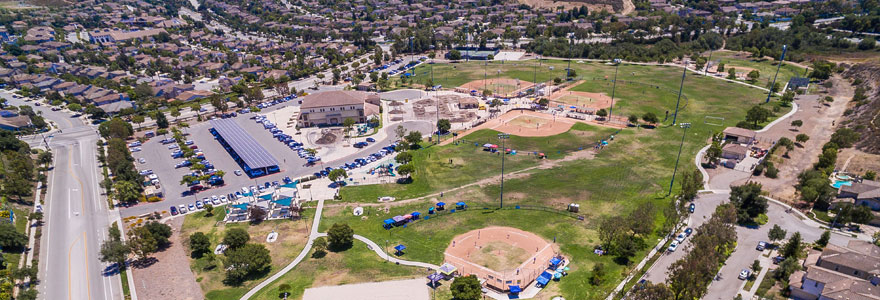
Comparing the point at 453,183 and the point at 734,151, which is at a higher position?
the point at 734,151

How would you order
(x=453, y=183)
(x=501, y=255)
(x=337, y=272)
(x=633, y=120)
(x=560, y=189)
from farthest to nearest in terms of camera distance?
(x=633, y=120), (x=453, y=183), (x=560, y=189), (x=501, y=255), (x=337, y=272)

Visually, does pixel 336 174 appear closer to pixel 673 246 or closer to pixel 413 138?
pixel 413 138

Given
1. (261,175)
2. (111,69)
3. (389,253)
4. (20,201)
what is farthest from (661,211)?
(111,69)

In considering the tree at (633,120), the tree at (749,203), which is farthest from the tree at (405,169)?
the tree at (633,120)

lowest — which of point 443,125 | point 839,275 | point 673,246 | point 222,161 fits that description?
point 222,161

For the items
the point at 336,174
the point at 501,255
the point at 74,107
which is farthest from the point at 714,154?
the point at 74,107

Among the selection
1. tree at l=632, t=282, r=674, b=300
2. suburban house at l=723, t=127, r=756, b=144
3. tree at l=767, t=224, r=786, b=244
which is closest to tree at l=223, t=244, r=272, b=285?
tree at l=632, t=282, r=674, b=300

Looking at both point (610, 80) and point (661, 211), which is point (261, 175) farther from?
point (610, 80)
